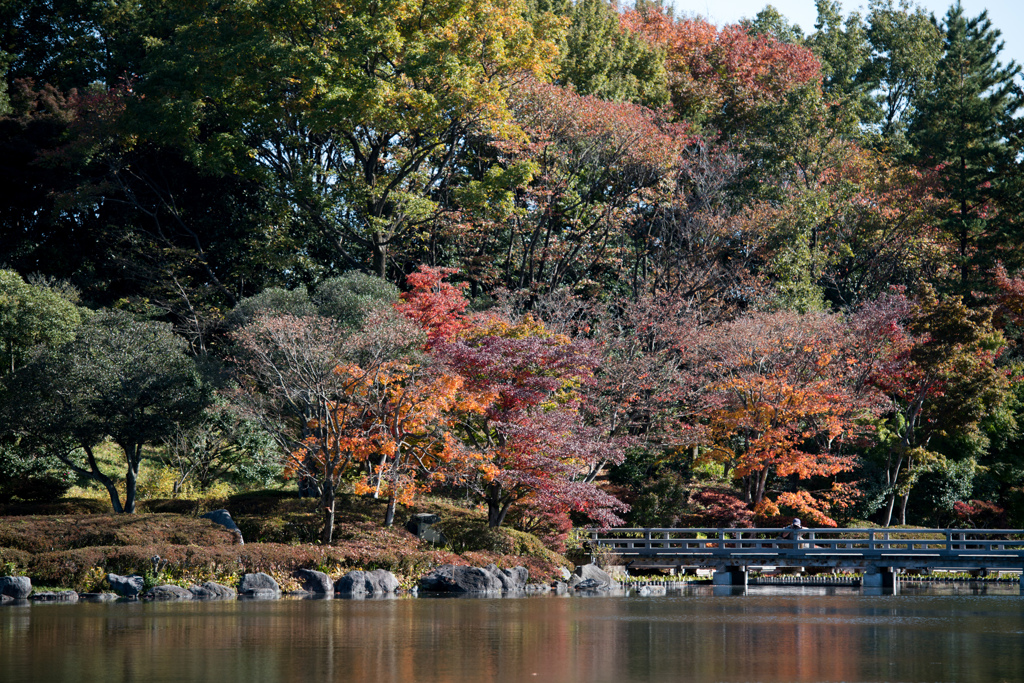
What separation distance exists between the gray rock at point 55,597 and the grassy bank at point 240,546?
45cm

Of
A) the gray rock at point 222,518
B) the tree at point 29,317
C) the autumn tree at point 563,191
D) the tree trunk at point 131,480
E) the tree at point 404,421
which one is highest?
the autumn tree at point 563,191

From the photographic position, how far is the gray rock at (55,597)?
17781 millimetres

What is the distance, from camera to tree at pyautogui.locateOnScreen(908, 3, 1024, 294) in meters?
35.0

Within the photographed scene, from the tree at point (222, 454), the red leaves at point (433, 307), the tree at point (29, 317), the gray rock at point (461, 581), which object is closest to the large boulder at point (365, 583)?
the gray rock at point (461, 581)

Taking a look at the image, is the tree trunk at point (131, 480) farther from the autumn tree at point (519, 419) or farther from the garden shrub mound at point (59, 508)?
the autumn tree at point (519, 419)

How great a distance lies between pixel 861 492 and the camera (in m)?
29.3

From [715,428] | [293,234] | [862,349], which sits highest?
[293,234]

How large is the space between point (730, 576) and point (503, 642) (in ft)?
46.9

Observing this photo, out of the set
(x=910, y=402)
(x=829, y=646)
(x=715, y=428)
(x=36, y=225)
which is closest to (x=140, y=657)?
(x=829, y=646)

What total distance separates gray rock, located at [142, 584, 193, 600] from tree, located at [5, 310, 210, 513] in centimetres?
584

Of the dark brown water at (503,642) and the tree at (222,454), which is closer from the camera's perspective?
the dark brown water at (503,642)

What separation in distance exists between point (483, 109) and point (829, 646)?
72.7 ft

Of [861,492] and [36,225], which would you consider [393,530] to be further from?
[36,225]

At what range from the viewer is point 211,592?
1881 centimetres
